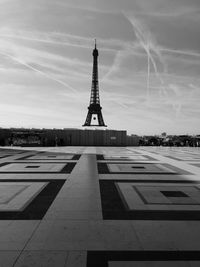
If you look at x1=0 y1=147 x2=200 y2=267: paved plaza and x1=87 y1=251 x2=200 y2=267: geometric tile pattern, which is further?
x1=0 y1=147 x2=200 y2=267: paved plaza

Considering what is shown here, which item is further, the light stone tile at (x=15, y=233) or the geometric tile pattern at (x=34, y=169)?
the geometric tile pattern at (x=34, y=169)

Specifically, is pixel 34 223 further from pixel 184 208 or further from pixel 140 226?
pixel 184 208

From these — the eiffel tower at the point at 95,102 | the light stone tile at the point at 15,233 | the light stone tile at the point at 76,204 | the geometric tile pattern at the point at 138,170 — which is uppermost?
the eiffel tower at the point at 95,102

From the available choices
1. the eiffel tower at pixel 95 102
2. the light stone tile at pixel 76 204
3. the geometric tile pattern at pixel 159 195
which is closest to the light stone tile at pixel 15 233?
the light stone tile at pixel 76 204

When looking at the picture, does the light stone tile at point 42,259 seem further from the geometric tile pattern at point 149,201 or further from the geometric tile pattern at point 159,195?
the geometric tile pattern at point 159,195

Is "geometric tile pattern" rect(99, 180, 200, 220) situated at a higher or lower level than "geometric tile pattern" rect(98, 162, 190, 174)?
lower

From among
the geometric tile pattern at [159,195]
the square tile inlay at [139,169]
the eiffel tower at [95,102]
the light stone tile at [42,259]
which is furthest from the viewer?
the eiffel tower at [95,102]

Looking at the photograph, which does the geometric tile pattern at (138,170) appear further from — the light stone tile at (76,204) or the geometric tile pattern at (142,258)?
the geometric tile pattern at (142,258)

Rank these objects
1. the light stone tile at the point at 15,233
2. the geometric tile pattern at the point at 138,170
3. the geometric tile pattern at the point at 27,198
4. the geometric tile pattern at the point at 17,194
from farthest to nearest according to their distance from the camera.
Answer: the geometric tile pattern at the point at 138,170 → the geometric tile pattern at the point at 17,194 → the geometric tile pattern at the point at 27,198 → the light stone tile at the point at 15,233

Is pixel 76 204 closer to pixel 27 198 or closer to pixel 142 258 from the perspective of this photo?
pixel 27 198

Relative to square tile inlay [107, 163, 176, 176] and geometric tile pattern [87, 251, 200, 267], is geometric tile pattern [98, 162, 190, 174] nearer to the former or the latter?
square tile inlay [107, 163, 176, 176]

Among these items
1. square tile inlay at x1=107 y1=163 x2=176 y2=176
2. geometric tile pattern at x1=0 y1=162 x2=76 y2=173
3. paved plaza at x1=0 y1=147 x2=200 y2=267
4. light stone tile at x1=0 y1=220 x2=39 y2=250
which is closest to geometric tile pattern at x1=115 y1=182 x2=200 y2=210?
A: paved plaza at x1=0 y1=147 x2=200 y2=267

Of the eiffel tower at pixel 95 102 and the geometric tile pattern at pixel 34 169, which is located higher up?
the eiffel tower at pixel 95 102

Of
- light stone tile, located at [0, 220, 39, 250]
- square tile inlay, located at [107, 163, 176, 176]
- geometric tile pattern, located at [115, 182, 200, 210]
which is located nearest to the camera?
light stone tile, located at [0, 220, 39, 250]
